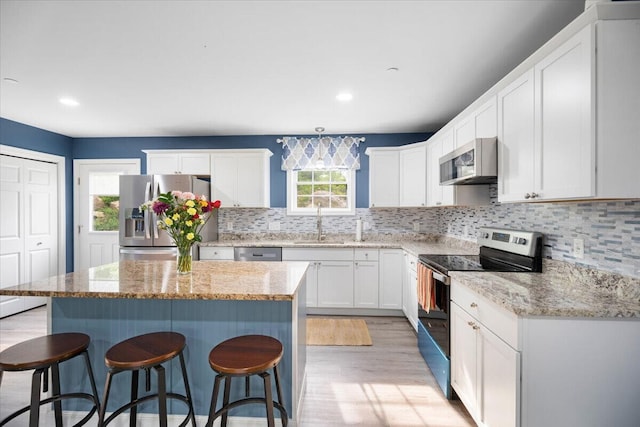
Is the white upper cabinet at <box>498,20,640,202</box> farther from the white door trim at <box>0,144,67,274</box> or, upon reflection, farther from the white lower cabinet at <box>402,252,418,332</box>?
the white door trim at <box>0,144,67,274</box>

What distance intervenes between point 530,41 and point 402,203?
2221mm

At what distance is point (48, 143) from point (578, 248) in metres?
6.00

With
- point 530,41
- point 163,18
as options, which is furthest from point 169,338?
point 530,41

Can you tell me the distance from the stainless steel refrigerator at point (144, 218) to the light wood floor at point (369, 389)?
1328 millimetres

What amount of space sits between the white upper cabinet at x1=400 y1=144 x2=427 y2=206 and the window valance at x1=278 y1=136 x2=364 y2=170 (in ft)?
2.26

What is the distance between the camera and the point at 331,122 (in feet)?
12.5

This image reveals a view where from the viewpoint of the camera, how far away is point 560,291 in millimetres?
1573

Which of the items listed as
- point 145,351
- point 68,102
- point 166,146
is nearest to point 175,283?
point 145,351

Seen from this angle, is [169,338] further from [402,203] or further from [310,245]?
[402,203]

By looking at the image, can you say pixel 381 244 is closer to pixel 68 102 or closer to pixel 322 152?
pixel 322 152

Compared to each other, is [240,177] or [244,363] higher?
[240,177]

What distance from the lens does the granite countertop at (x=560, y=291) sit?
1.28 m

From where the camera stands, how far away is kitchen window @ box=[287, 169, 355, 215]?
4.41 m

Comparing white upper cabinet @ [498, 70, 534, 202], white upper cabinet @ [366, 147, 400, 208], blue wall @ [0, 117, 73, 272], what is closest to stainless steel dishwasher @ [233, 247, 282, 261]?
white upper cabinet @ [366, 147, 400, 208]
